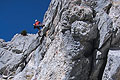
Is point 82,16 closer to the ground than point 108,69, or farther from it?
farther from it

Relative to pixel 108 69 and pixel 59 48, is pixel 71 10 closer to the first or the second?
pixel 59 48

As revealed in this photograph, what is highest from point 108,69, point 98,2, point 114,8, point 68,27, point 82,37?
point 98,2

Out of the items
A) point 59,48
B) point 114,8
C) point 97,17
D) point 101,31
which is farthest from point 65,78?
point 114,8

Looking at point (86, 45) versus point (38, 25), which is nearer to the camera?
point (86, 45)

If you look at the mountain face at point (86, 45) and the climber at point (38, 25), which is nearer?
the mountain face at point (86, 45)

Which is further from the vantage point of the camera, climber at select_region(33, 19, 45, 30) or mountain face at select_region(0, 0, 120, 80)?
climber at select_region(33, 19, 45, 30)

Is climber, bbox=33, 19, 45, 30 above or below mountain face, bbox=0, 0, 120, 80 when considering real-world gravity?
above

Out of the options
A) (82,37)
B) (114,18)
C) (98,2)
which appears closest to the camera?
(82,37)

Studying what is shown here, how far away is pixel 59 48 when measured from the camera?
597 inches

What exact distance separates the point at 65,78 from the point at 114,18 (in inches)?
258

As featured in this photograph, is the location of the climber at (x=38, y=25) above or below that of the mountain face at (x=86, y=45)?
above

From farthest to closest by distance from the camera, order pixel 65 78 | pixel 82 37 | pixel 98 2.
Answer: pixel 98 2
pixel 82 37
pixel 65 78

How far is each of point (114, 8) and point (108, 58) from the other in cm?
490

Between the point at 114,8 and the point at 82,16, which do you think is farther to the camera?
the point at 114,8
